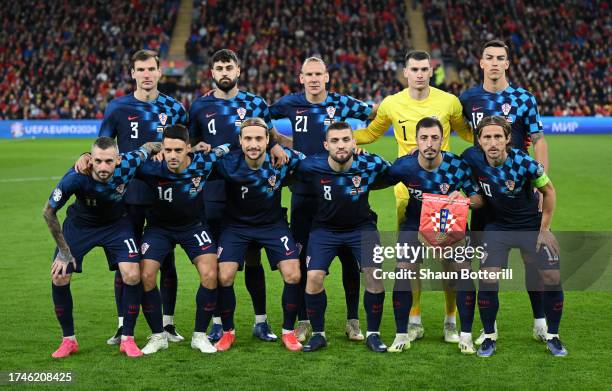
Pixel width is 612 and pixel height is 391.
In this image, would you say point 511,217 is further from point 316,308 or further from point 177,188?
point 177,188

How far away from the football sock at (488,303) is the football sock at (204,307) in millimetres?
2224

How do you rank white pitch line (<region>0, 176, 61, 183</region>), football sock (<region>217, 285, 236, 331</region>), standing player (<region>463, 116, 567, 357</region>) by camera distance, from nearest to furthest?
standing player (<region>463, 116, 567, 357</region>)
football sock (<region>217, 285, 236, 331</region>)
white pitch line (<region>0, 176, 61, 183</region>)

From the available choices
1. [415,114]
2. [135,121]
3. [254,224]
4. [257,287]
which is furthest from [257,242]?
[415,114]

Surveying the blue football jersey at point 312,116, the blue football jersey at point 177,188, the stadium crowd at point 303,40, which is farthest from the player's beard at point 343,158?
the stadium crowd at point 303,40

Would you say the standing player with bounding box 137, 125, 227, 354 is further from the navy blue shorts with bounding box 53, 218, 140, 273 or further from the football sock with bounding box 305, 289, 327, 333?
the football sock with bounding box 305, 289, 327, 333

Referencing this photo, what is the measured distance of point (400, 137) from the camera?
793cm

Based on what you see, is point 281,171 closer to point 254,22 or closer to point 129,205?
point 129,205

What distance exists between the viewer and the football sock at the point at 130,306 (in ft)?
23.3

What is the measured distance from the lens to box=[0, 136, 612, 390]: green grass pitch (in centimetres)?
633

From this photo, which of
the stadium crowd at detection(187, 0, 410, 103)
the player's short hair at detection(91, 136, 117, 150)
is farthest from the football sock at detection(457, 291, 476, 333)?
the stadium crowd at detection(187, 0, 410, 103)

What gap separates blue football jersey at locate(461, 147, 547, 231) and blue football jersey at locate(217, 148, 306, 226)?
1567mm

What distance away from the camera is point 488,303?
7.07 metres

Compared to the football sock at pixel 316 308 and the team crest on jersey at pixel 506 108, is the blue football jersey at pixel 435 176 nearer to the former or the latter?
the team crest on jersey at pixel 506 108

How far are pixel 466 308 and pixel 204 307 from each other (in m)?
2.17
